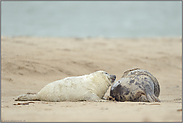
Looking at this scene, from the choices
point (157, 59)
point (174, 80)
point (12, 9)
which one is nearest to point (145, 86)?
point (174, 80)

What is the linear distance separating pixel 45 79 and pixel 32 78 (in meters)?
0.34

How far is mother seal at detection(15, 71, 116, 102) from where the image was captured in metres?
4.26

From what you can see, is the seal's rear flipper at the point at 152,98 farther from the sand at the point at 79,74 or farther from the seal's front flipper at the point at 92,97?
the seal's front flipper at the point at 92,97

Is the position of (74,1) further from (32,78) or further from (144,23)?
(32,78)

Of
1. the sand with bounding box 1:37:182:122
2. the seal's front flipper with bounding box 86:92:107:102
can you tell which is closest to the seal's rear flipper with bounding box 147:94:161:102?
the sand with bounding box 1:37:182:122

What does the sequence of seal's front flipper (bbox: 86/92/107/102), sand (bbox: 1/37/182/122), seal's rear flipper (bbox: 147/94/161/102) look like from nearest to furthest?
sand (bbox: 1/37/182/122)
seal's rear flipper (bbox: 147/94/161/102)
seal's front flipper (bbox: 86/92/107/102)

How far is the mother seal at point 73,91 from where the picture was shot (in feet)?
14.0

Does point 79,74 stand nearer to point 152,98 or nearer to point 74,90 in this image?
point 74,90

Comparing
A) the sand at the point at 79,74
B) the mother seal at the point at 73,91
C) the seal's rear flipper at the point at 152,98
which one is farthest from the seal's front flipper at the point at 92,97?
the seal's rear flipper at the point at 152,98

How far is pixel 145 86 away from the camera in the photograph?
13.6ft

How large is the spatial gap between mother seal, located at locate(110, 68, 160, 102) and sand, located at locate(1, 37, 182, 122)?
318 mm

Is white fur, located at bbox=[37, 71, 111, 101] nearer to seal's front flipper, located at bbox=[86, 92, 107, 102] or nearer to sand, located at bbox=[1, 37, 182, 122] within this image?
seal's front flipper, located at bbox=[86, 92, 107, 102]

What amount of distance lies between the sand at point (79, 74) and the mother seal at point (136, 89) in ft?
1.04

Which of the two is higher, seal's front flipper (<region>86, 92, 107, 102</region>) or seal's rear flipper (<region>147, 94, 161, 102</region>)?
seal's rear flipper (<region>147, 94, 161, 102</region>)
